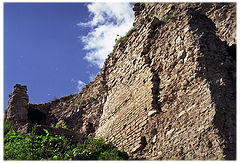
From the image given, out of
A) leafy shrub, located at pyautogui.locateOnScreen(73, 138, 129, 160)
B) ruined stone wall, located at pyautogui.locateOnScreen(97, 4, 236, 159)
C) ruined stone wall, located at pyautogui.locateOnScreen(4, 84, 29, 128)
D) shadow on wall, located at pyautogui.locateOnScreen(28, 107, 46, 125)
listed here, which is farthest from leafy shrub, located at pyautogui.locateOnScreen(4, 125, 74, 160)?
shadow on wall, located at pyautogui.locateOnScreen(28, 107, 46, 125)

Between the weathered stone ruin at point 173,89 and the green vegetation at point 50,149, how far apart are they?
1.85 ft

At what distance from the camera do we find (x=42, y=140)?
818cm

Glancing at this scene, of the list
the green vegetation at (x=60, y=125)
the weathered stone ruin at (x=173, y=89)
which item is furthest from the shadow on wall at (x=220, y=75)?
the green vegetation at (x=60, y=125)

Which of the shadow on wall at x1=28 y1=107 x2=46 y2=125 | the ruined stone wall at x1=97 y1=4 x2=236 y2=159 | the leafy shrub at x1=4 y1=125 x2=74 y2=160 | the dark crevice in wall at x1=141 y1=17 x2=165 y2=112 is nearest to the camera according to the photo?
the ruined stone wall at x1=97 y1=4 x2=236 y2=159

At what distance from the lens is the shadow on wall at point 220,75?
19.3 feet

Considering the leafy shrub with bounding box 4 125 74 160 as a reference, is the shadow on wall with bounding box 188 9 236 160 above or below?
above

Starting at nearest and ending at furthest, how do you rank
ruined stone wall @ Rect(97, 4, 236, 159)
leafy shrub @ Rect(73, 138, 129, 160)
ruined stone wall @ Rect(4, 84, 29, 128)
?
ruined stone wall @ Rect(97, 4, 236, 159) < leafy shrub @ Rect(73, 138, 129, 160) < ruined stone wall @ Rect(4, 84, 29, 128)

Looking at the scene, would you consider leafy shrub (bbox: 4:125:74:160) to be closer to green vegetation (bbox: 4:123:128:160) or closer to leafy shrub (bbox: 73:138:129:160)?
green vegetation (bbox: 4:123:128:160)

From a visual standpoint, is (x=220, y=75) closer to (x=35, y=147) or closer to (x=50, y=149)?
(x=50, y=149)

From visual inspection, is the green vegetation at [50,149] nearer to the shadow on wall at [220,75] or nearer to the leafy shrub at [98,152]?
the leafy shrub at [98,152]

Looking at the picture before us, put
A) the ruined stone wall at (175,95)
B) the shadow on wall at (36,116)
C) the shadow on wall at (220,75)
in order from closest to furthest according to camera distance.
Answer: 1. the shadow on wall at (220,75)
2. the ruined stone wall at (175,95)
3. the shadow on wall at (36,116)

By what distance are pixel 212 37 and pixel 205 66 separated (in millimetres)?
1047

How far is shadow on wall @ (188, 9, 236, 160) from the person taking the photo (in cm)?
587

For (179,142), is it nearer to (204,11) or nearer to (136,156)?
(136,156)
